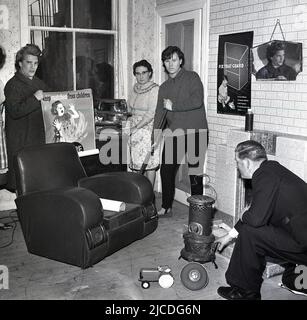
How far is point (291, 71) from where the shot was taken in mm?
3977

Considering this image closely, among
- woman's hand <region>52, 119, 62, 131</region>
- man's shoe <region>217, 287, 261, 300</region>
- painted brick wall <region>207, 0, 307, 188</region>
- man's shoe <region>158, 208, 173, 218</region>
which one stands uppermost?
painted brick wall <region>207, 0, 307, 188</region>

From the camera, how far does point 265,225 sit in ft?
9.98

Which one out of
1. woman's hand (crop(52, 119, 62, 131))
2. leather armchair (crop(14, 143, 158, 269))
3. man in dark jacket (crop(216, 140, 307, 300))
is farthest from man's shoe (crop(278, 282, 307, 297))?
woman's hand (crop(52, 119, 62, 131))

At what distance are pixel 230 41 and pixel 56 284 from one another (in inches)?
114

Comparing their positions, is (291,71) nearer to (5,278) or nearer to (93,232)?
(93,232)

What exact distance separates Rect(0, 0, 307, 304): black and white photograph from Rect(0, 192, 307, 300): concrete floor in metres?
0.02

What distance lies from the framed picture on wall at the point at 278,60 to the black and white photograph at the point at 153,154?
0.04 ft

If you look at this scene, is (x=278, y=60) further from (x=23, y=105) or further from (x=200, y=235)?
(x=23, y=105)

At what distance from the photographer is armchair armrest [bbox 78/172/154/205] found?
13.5 feet

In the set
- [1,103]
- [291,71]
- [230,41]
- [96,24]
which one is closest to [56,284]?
[1,103]

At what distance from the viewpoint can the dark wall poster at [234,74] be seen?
4.53m

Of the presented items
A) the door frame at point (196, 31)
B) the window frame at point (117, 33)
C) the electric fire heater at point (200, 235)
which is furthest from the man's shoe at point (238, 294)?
the window frame at point (117, 33)

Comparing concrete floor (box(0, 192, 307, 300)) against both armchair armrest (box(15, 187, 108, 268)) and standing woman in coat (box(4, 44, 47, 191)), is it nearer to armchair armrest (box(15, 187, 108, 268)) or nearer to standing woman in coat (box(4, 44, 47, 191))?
armchair armrest (box(15, 187, 108, 268))

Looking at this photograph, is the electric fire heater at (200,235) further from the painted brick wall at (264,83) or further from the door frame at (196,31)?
the door frame at (196,31)
